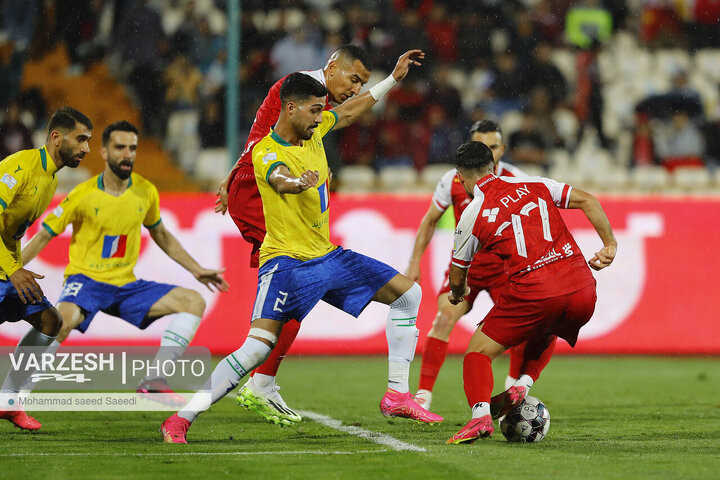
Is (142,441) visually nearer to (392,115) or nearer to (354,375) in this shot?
(354,375)

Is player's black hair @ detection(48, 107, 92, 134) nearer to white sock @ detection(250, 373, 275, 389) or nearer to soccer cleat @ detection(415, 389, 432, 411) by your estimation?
white sock @ detection(250, 373, 275, 389)

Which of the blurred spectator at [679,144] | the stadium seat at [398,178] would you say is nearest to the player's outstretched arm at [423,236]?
the stadium seat at [398,178]

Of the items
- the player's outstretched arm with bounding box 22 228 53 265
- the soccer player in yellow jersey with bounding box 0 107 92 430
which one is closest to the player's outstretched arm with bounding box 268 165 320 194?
the soccer player in yellow jersey with bounding box 0 107 92 430

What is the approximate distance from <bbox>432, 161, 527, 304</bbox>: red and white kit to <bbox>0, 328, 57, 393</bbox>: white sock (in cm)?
299

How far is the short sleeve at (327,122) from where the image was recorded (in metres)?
7.03

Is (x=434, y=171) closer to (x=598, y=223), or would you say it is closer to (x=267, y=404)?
(x=267, y=404)

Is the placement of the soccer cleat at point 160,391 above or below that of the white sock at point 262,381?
below

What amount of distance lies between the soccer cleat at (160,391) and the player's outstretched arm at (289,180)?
2.97 meters

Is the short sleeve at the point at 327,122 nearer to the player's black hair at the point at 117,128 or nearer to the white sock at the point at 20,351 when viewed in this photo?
the player's black hair at the point at 117,128

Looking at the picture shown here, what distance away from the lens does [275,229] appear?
6.64 m

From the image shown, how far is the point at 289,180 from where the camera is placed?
6.02 metres

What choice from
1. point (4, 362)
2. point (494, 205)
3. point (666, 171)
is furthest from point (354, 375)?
point (666, 171)

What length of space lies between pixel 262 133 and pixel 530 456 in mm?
2990

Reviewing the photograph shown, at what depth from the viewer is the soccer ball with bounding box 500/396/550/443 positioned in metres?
6.55
